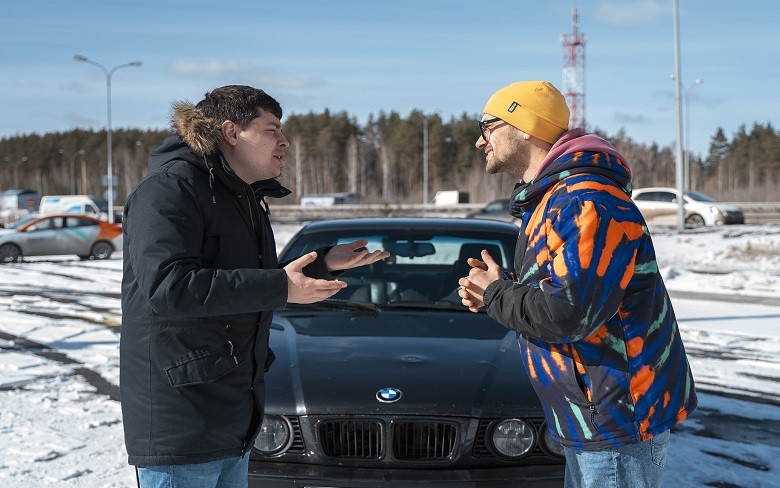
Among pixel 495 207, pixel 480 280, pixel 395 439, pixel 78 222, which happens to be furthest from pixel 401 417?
pixel 495 207

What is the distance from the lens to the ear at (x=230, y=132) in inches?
93.7

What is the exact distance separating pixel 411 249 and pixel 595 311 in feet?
10.2

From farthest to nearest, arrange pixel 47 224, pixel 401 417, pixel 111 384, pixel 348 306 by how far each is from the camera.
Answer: pixel 47 224 < pixel 111 384 < pixel 348 306 < pixel 401 417

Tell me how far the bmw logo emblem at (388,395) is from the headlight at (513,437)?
0.43 metres

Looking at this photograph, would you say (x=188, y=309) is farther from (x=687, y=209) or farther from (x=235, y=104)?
(x=687, y=209)

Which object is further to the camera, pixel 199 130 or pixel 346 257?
pixel 346 257

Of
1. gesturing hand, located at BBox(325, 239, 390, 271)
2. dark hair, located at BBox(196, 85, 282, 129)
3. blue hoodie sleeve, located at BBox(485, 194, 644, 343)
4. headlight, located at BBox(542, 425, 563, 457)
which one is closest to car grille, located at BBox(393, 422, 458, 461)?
headlight, located at BBox(542, 425, 563, 457)

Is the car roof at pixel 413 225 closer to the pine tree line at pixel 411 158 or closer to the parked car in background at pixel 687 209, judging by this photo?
the parked car in background at pixel 687 209

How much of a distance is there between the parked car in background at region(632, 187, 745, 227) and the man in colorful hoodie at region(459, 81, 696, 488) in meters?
28.0

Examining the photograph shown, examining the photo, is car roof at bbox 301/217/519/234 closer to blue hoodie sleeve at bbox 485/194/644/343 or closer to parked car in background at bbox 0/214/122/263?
blue hoodie sleeve at bbox 485/194/644/343

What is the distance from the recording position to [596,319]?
7.07 ft

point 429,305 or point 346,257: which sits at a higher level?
point 346,257

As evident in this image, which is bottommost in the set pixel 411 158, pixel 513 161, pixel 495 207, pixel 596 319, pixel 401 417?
pixel 401 417

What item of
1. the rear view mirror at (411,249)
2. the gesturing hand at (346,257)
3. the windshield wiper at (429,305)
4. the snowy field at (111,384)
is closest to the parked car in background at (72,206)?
the snowy field at (111,384)
